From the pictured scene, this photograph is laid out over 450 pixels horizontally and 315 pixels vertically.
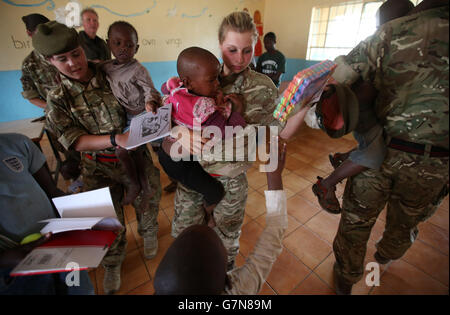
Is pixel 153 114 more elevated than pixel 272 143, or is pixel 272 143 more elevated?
pixel 153 114

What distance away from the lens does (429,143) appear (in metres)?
0.58

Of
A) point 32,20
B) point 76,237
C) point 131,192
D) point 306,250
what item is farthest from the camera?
point 32,20

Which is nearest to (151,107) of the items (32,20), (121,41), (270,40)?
(121,41)

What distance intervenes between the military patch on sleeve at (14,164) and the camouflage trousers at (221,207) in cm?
79

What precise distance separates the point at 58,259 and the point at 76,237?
4.7 inches

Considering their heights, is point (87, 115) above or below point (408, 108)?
below

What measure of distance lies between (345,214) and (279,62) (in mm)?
3092

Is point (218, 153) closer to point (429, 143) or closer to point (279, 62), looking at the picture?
point (429, 143)

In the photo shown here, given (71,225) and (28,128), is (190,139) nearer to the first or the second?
(71,225)

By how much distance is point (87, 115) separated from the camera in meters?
1.28

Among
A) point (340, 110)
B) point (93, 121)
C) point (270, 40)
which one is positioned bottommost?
point (93, 121)

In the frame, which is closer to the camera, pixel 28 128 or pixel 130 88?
pixel 130 88

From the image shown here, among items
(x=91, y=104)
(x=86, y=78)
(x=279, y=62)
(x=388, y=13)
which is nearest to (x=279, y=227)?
(x=91, y=104)

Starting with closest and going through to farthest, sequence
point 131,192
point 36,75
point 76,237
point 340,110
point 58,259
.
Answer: point 340,110 → point 58,259 → point 76,237 → point 131,192 → point 36,75
